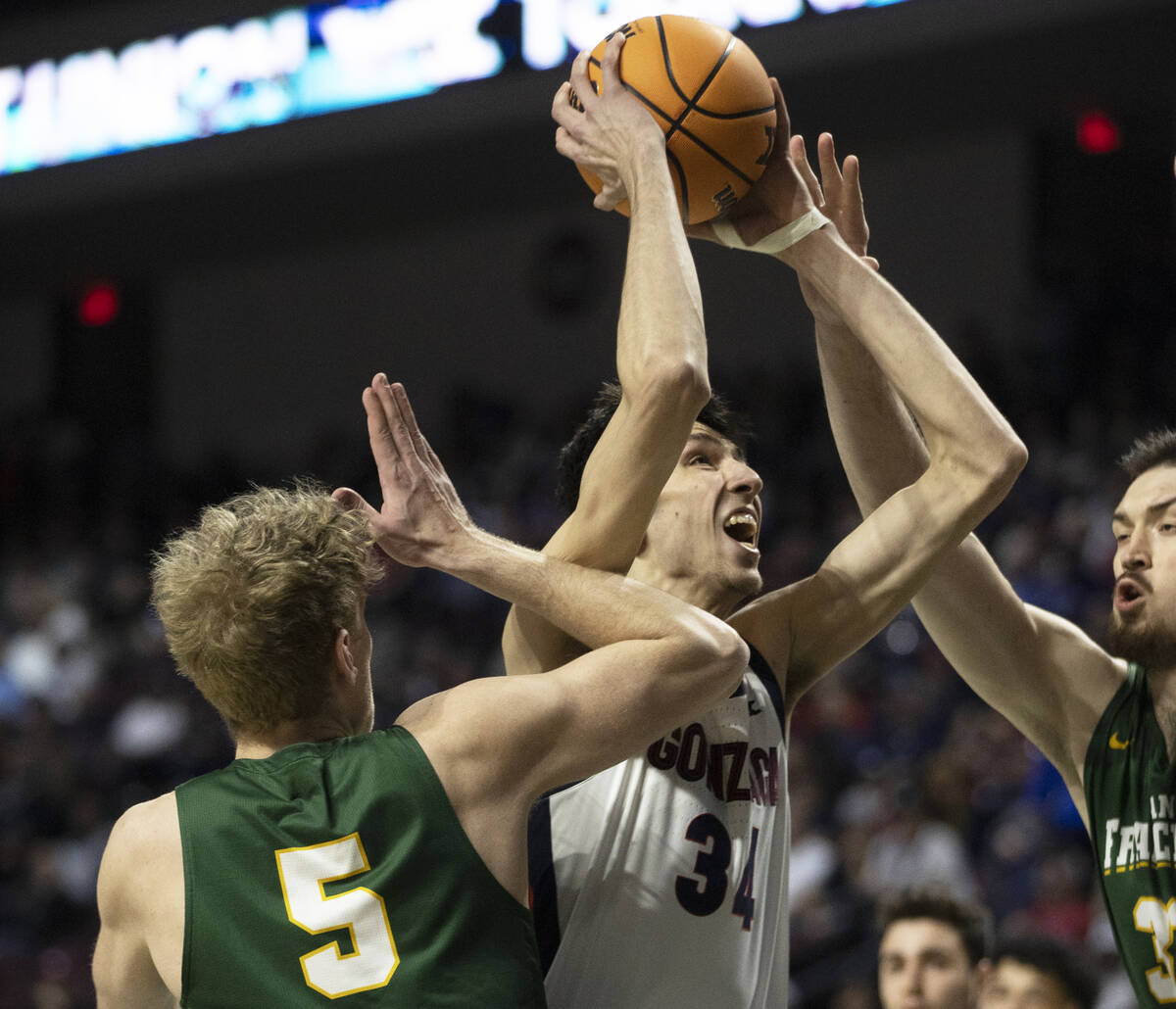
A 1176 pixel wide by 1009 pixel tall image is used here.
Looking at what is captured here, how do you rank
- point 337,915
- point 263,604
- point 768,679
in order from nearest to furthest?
point 337,915 < point 263,604 < point 768,679

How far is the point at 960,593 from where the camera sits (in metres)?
3.29

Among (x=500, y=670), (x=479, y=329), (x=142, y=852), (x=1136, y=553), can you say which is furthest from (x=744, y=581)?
(x=479, y=329)

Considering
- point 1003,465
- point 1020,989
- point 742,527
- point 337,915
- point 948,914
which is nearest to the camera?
point 337,915

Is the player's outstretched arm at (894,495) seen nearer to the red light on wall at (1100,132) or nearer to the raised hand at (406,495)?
the raised hand at (406,495)

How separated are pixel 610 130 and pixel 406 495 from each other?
81 centimetres

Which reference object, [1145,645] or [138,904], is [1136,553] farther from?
[138,904]

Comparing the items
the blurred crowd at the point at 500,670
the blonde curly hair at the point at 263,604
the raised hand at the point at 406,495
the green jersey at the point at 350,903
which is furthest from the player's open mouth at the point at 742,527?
the blurred crowd at the point at 500,670

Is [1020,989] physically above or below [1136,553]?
below

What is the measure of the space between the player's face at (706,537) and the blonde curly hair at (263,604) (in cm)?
79

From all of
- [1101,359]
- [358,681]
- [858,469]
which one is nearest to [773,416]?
[1101,359]

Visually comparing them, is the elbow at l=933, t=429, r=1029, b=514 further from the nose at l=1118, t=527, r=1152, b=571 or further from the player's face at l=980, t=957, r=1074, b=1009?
the player's face at l=980, t=957, r=1074, b=1009

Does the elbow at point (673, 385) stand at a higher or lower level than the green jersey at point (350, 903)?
higher

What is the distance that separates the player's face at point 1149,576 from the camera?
3.17 meters

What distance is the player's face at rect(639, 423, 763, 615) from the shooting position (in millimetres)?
3066
